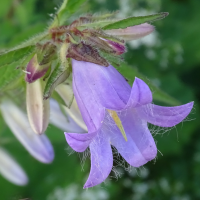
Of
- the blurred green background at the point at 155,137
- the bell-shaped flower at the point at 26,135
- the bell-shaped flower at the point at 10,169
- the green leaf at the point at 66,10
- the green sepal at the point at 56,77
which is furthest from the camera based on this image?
the blurred green background at the point at 155,137

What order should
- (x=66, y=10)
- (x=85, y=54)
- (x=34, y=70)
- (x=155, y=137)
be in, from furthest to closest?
(x=155, y=137) → (x=66, y=10) → (x=34, y=70) → (x=85, y=54)

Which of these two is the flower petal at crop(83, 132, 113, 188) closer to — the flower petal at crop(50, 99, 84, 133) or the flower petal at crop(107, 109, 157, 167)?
the flower petal at crop(107, 109, 157, 167)

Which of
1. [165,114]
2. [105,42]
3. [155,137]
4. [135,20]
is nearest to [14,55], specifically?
[105,42]

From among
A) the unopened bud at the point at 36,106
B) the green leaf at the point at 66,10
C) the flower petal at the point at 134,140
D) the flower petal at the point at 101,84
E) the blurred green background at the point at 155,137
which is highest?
the green leaf at the point at 66,10

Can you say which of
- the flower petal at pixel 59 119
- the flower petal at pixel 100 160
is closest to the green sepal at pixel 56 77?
the flower petal at pixel 100 160

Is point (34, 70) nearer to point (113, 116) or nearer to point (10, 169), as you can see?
point (113, 116)

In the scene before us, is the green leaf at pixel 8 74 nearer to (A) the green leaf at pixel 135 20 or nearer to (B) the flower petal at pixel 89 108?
(B) the flower petal at pixel 89 108
